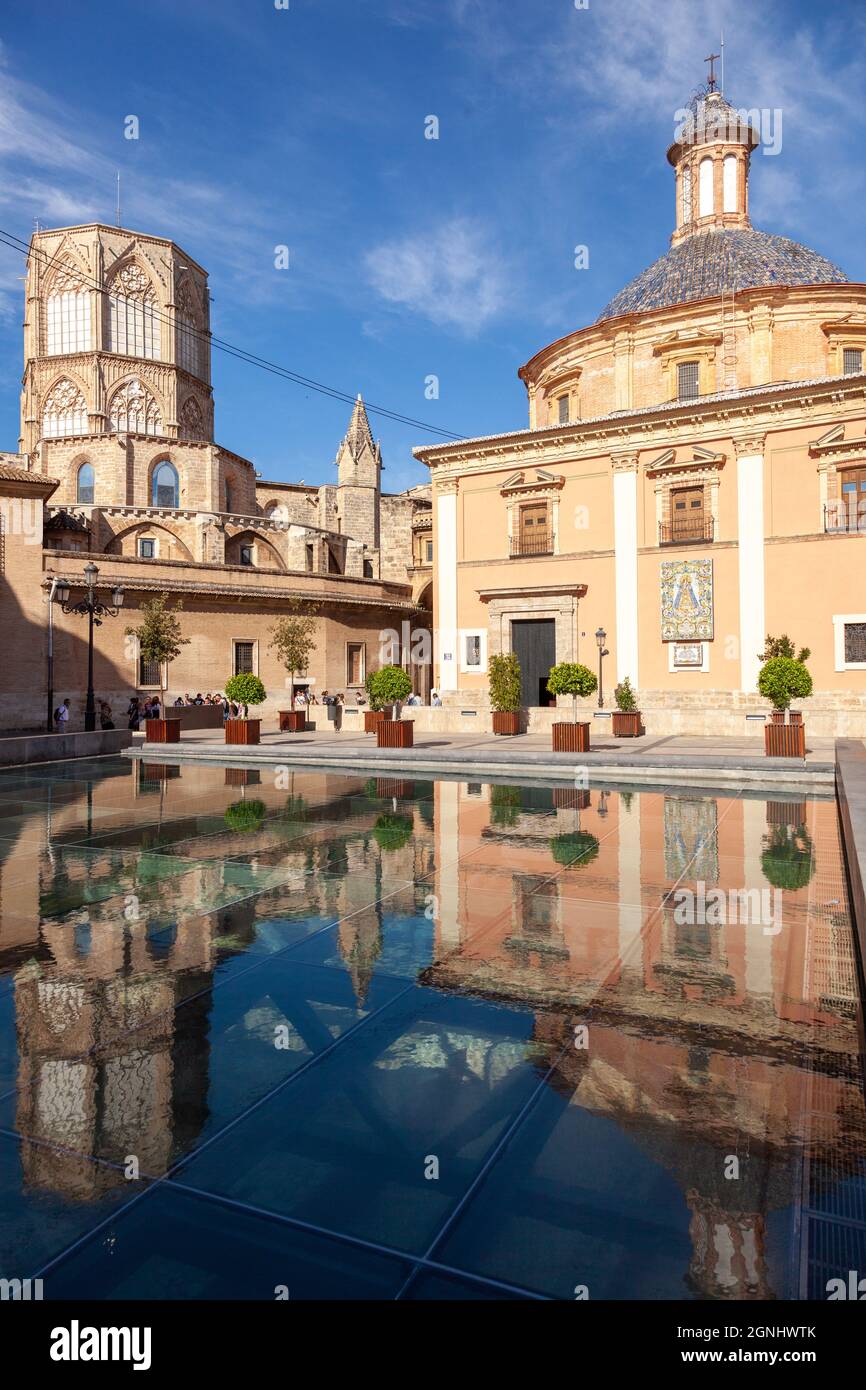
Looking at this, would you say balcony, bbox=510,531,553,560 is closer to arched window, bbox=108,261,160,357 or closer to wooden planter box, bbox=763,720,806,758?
wooden planter box, bbox=763,720,806,758

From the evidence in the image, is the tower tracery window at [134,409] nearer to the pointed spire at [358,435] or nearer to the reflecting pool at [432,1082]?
the pointed spire at [358,435]

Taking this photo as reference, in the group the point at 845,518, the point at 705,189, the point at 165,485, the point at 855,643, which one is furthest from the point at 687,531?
the point at 165,485

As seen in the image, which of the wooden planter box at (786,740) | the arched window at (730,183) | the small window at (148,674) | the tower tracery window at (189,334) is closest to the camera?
the wooden planter box at (786,740)

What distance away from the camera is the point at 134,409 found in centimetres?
4606

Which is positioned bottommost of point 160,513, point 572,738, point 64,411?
point 572,738

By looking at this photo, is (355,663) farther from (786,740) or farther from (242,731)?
(786,740)

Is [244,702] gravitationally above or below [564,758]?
above

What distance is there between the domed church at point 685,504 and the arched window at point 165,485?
22.1m

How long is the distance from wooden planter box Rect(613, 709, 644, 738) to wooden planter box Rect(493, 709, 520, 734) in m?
2.87

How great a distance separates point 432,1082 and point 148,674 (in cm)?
2778

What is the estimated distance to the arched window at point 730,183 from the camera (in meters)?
28.9

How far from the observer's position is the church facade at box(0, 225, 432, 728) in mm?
27078

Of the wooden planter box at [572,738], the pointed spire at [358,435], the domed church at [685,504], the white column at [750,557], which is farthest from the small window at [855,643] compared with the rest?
the pointed spire at [358,435]
